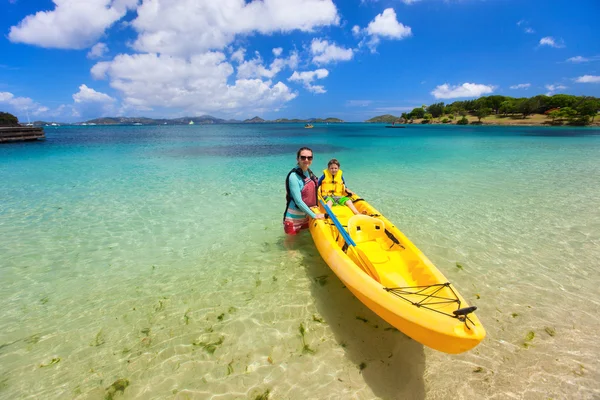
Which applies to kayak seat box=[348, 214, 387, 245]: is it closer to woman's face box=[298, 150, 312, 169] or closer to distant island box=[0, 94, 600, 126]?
woman's face box=[298, 150, 312, 169]

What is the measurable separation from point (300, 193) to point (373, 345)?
2792 millimetres

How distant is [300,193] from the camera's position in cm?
511

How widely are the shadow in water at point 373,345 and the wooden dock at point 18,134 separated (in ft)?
157

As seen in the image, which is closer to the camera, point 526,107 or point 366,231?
point 366,231

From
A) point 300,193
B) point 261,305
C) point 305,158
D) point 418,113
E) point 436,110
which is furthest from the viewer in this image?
point 418,113

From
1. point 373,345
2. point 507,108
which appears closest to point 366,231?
point 373,345

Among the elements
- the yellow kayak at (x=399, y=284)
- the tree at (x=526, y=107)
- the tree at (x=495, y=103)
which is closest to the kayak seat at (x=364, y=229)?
the yellow kayak at (x=399, y=284)

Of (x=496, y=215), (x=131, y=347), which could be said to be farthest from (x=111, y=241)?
(x=496, y=215)

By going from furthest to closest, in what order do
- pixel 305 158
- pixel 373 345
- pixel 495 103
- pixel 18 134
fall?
1. pixel 495 103
2. pixel 18 134
3. pixel 305 158
4. pixel 373 345

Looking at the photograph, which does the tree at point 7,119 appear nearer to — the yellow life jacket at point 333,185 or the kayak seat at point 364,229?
the yellow life jacket at point 333,185

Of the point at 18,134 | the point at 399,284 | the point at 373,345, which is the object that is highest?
the point at 18,134

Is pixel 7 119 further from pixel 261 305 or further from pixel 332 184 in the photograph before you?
pixel 261 305

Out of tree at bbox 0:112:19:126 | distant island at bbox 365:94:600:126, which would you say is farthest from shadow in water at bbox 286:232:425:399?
distant island at bbox 365:94:600:126

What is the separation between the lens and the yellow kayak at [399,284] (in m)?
2.53
